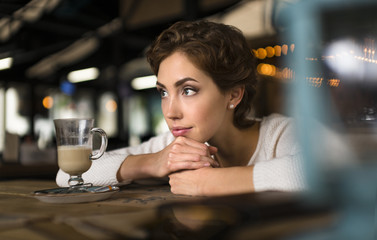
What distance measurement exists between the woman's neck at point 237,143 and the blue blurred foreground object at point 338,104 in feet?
4.10

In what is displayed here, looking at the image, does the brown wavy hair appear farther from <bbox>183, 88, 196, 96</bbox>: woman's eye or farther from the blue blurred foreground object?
the blue blurred foreground object

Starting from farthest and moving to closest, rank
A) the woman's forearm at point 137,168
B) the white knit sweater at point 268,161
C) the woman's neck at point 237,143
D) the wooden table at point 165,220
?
the woman's neck at point 237,143
the woman's forearm at point 137,168
the white knit sweater at point 268,161
the wooden table at point 165,220

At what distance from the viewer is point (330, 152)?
1.93 feet

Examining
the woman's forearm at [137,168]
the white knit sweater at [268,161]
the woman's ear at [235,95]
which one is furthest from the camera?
the woman's ear at [235,95]

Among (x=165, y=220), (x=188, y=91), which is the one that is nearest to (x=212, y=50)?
(x=188, y=91)

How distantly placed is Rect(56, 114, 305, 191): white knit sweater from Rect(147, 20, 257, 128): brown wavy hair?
262 millimetres

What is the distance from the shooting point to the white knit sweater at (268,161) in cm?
103

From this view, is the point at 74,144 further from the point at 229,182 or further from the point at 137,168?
the point at 229,182

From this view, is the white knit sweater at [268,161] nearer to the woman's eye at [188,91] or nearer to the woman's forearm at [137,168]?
the woman's forearm at [137,168]

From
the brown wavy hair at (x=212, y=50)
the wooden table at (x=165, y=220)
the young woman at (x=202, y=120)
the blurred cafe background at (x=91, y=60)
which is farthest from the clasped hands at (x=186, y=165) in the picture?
the blurred cafe background at (x=91, y=60)

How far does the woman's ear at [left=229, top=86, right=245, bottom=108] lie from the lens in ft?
5.87

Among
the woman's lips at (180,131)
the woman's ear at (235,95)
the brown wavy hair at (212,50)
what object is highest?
the brown wavy hair at (212,50)

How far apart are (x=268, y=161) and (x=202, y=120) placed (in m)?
0.50

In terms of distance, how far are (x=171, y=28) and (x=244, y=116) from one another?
55cm
